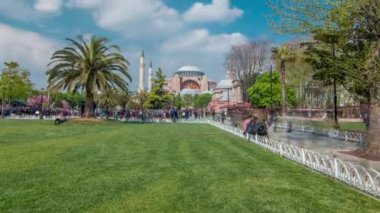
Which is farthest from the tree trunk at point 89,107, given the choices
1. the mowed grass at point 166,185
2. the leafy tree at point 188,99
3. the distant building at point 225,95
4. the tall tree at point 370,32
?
the leafy tree at point 188,99

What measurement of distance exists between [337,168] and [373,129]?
5237 mm

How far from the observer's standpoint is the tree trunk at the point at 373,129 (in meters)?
14.1

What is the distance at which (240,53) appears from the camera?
6106 centimetres

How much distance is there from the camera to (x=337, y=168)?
32.7 ft

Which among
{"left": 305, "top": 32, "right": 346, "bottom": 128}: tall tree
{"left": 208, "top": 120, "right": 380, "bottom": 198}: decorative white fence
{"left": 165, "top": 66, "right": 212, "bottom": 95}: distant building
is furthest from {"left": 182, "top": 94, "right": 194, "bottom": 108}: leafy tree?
{"left": 208, "top": 120, "right": 380, "bottom": 198}: decorative white fence

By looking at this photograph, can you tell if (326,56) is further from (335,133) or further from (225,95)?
(225,95)

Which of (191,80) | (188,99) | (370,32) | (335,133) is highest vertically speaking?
(191,80)

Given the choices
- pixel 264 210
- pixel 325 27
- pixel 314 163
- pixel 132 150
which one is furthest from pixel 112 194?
pixel 325 27

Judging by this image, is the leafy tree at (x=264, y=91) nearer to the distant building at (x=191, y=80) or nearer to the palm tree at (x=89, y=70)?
the palm tree at (x=89, y=70)

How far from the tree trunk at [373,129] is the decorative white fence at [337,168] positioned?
2.84 meters

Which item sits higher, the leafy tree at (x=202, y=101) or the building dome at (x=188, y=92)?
the building dome at (x=188, y=92)

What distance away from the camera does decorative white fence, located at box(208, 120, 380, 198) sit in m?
8.54

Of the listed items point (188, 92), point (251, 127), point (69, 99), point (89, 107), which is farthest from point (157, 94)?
point (188, 92)

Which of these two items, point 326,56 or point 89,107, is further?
point 89,107
